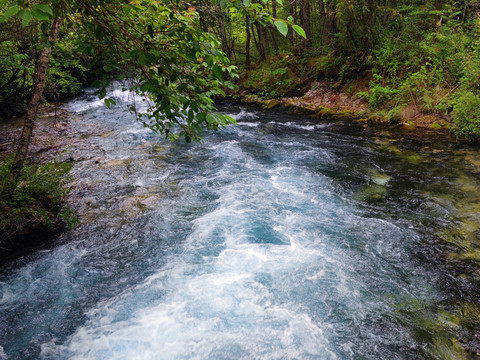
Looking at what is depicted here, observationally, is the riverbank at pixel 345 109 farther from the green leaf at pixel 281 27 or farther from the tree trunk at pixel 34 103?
the tree trunk at pixel 34 103

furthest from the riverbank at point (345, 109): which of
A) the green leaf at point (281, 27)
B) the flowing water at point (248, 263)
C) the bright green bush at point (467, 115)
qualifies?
the green leaf at point (281, 27)

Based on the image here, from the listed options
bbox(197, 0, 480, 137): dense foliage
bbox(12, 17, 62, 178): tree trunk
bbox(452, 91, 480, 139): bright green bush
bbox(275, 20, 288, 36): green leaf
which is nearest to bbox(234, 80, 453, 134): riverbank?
bbox(197, 0, 480, 137): dense foliage

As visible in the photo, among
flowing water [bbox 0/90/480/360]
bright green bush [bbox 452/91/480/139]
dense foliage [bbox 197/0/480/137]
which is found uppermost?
dense foliage [bbox 197/0/480/137]

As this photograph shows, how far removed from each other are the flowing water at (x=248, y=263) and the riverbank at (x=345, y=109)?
1.42 meters

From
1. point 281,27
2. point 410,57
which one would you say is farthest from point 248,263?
point 410,57

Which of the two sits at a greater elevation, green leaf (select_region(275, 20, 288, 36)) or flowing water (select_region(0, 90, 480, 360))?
green leaf (select_region(275, 20, 288, 36))

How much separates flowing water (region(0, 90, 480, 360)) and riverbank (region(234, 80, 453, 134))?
1.42m

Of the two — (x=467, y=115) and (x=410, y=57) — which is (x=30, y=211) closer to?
(x=467, y=115)

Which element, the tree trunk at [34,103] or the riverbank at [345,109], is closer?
the tree trunk at [34,103]

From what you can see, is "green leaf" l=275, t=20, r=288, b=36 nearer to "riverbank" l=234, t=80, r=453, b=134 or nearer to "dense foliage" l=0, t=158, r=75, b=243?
"dense foliage" l=0, t=158, r=75, b=243

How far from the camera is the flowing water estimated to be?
3.36m

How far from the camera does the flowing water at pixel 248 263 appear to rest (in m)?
3.36

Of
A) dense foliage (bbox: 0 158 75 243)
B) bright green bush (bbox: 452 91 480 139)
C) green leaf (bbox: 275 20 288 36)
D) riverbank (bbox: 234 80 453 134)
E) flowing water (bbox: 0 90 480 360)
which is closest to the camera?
green leaf (bbox: 275 20 288 36)

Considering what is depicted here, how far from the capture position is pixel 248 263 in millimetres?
4488
